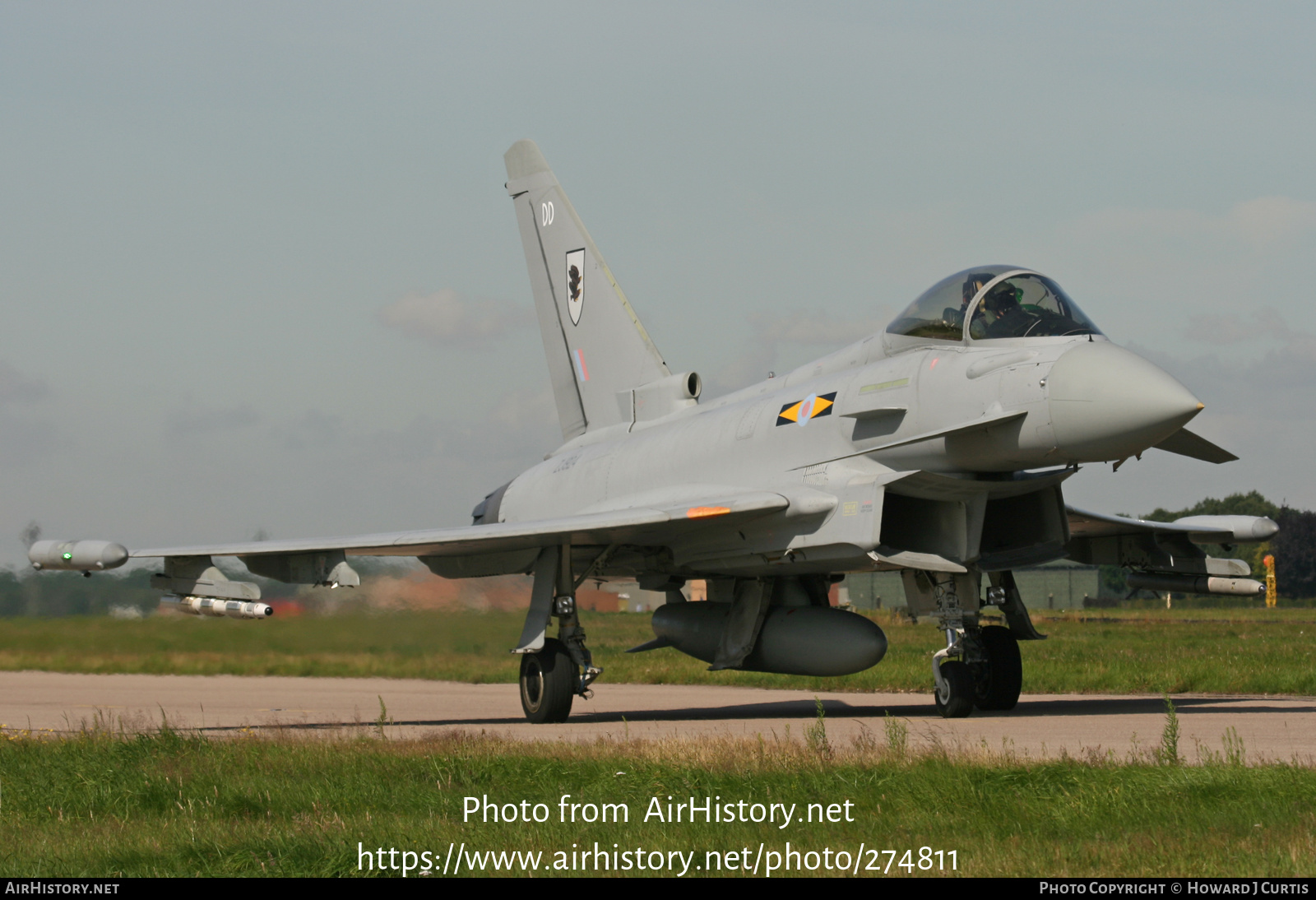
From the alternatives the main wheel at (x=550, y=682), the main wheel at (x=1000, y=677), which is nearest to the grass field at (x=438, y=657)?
the main wheel at (x=550, y=682)

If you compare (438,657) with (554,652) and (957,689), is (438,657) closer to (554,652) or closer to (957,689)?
(554,652)

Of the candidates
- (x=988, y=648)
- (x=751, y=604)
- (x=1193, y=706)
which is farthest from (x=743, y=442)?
(x=1193, y=706)

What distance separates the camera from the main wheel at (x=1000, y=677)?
41.5 ft

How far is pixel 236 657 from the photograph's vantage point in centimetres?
1709

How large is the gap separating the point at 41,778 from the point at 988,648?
8.33 metres

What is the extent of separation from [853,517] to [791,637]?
6.83 ft

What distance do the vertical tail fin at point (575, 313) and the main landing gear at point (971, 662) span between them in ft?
18.2

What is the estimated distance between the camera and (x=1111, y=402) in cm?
Result: 1011

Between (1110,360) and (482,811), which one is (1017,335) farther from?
(482,811)

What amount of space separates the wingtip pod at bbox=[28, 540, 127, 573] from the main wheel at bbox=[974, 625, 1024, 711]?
7957 mm

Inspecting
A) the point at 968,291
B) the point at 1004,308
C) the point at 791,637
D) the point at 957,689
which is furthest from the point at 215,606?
the point at 1004,308

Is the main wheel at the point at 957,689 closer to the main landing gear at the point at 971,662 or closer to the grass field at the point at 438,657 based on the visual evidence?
the main landing gear at the point at 971,662

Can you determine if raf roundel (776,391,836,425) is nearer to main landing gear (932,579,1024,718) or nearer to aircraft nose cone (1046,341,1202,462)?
main landing gear (932,579,1024,718)

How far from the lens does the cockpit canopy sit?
429 inches
